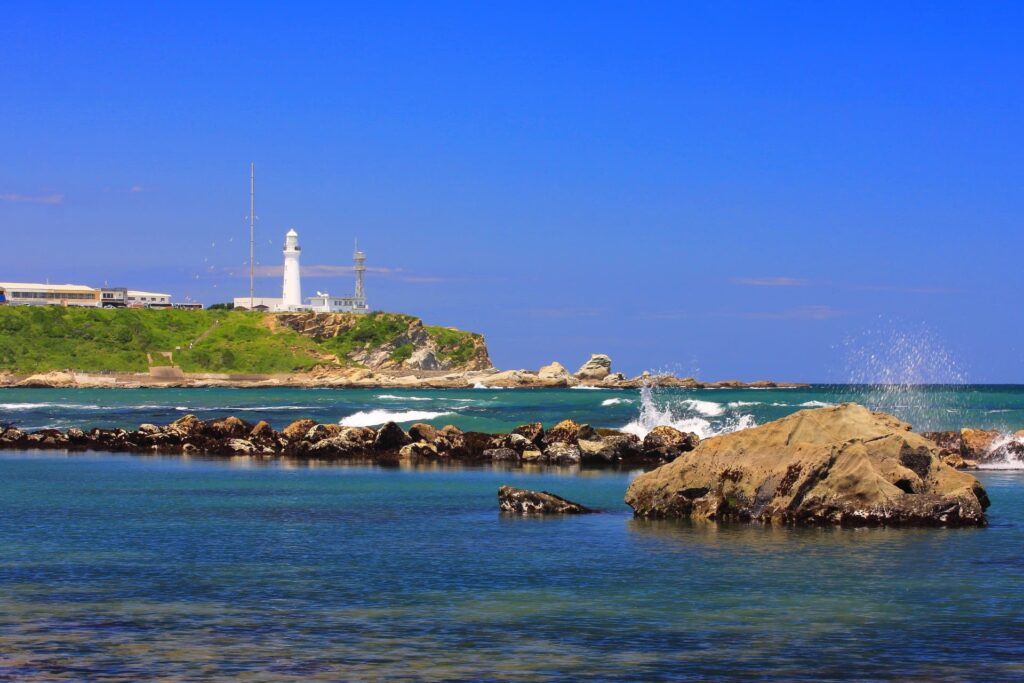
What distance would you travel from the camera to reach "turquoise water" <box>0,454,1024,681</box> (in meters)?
12.2

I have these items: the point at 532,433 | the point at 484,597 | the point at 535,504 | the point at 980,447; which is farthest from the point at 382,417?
the point at 484,597

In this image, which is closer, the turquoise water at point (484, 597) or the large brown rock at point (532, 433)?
the turquoise water at point (484, 597)

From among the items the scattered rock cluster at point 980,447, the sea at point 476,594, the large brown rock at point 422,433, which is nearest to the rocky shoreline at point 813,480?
the sea at point 476,594

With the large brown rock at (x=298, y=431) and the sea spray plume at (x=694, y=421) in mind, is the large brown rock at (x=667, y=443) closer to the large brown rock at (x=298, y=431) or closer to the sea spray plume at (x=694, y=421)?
the sea spray plume at (x=694, y=421)

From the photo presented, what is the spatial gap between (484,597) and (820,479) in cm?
944

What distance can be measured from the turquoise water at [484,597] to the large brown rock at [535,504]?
477 mm

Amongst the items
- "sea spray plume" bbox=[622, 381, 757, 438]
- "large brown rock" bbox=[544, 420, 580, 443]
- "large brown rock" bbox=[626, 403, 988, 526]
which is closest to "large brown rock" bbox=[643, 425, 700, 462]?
"sea spray plume" bbox=[622, 381, 757, 438]

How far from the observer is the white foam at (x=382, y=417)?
7225cm

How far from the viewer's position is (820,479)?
2320 cm

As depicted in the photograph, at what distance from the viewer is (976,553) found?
19.5 meters

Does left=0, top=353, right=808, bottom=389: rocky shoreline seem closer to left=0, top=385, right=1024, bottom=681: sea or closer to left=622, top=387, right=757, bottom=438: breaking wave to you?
left=622, top=387, right=757, bottom=438: breaking wave

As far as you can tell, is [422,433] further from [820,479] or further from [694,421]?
[820,479]

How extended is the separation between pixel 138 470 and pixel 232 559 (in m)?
19.7

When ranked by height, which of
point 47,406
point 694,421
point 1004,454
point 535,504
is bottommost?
point 535,504
